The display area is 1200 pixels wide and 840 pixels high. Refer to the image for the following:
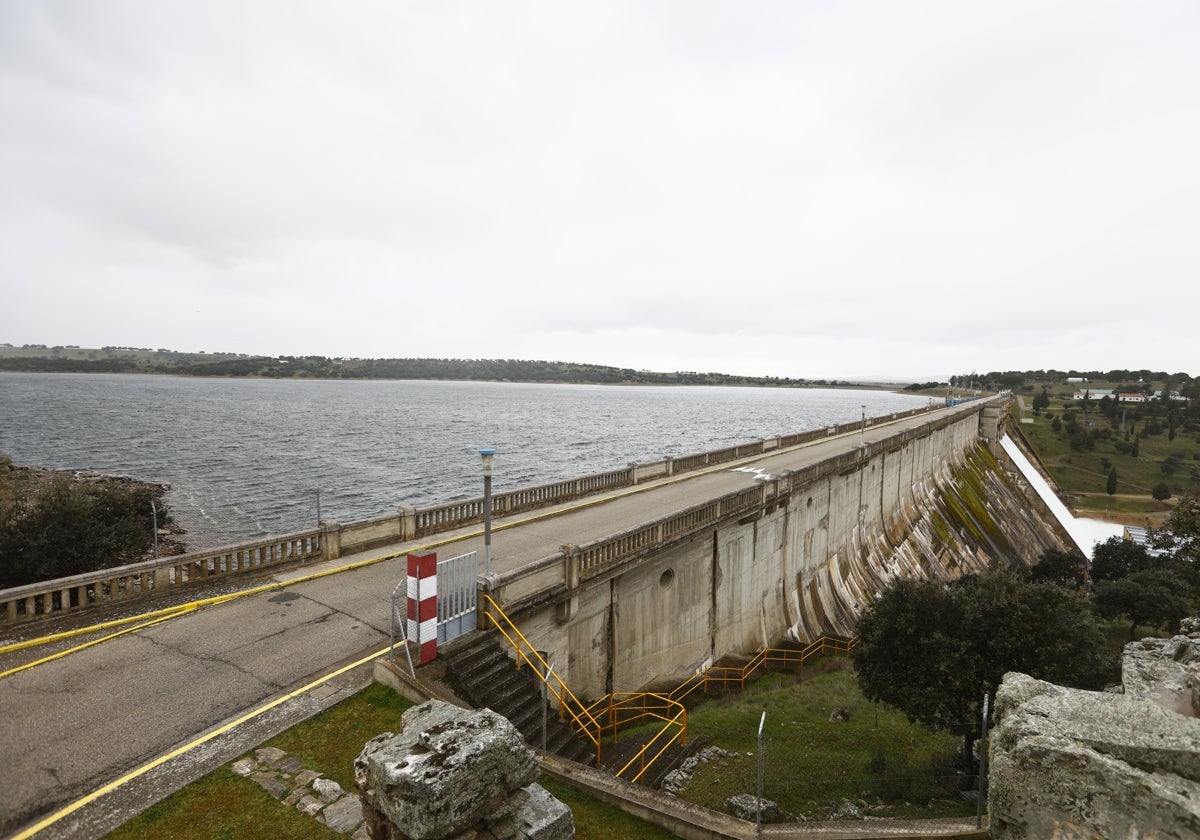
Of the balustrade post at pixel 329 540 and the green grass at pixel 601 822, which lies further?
the balustrade post at pixel 329 540

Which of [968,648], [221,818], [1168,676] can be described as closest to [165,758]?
[221,818]

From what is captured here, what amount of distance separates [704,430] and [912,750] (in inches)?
3612

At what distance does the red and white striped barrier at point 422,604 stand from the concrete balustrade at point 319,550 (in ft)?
9.37

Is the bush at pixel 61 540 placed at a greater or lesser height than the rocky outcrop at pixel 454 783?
lesser

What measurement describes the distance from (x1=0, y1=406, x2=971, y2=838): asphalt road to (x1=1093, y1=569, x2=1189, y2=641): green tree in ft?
130

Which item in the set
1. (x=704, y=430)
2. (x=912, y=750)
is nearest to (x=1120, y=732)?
(x=912, y=750)

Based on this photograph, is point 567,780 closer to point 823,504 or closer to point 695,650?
point 695,650

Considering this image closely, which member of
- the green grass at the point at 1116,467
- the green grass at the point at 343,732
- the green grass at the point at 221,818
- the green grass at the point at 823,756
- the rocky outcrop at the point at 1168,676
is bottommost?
the green grass at the point at 1116,467

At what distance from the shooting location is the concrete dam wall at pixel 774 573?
589 inches

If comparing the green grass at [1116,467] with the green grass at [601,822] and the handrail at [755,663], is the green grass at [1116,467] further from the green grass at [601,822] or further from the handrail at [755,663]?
the green grass at [601,822]

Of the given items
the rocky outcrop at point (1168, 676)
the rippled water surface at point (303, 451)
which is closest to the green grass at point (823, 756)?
the rocky outcrop at point (1168, 676)

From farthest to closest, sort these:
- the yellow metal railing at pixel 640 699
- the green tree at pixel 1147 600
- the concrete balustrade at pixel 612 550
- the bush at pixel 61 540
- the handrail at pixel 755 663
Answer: the green tree at pixel 1147 600 → the handrail at pixel 755 663 → the bush at pixel 61 540 → the concrete balustrade at pixel 612 550 → the yellow metal railing at pixel 640 699

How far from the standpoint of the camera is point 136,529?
21312mm

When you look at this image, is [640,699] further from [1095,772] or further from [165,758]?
[1095,772]
